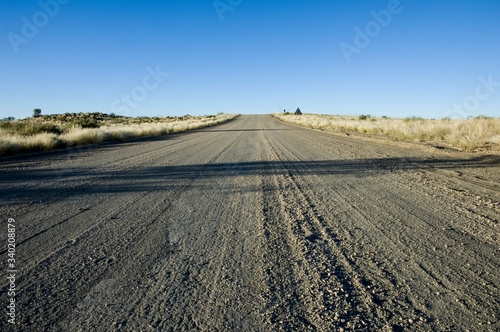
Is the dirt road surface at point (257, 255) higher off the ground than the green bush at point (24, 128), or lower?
lower

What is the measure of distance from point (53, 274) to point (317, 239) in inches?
95.6

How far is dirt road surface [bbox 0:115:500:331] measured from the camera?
1920 mm

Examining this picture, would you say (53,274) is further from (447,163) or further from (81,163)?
(447,163)

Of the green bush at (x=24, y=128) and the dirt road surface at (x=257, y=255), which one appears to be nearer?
the dirt road surface at (x=257, y=255)

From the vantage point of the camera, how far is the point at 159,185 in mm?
5566

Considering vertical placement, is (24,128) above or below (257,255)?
above

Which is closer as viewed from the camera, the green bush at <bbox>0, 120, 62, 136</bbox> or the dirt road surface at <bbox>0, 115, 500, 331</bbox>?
the dirt road surface at <bbox>0, 115, 500, 331</bbox>

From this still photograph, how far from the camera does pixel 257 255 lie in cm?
273

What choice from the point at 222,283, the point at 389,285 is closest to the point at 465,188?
the point at 389,285

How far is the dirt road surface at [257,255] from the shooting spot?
6.30 feet

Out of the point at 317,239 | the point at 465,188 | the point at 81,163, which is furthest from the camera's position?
the point at 81,163

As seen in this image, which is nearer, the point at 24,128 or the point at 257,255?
the point at 257,255

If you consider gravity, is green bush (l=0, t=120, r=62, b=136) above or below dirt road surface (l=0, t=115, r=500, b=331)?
above

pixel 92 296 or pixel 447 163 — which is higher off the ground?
pixel 447 163
